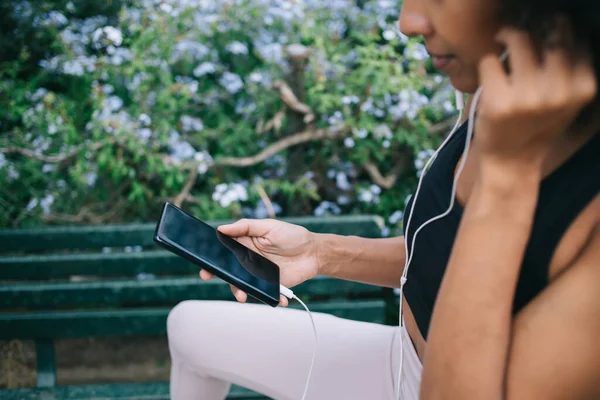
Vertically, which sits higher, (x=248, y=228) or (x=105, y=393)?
(x=248, y=228)

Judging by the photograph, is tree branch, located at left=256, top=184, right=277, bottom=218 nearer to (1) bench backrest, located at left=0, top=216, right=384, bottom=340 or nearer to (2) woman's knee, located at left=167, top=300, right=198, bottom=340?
(1) bench backrest, located at left=0, top=216, right=384, bottom=340

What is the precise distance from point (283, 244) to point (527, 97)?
2.84ft

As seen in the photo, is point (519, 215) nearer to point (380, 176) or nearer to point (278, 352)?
point (278, 352)

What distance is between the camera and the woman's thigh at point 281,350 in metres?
1.54

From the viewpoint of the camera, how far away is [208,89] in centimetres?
329

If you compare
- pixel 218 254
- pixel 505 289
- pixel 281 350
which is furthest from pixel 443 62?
pixel 281 350

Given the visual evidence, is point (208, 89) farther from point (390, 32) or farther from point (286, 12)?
point (390, 32)

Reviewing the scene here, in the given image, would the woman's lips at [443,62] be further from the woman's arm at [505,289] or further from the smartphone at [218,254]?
the smartphone at [218,254]

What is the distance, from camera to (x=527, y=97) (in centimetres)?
88

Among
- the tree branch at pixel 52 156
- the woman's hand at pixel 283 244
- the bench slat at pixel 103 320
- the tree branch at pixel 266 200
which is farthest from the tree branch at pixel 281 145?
the woman's hand at pixel 283 244

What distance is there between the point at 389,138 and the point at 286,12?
0.72 metres

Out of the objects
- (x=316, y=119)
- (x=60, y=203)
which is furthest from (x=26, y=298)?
(x=316, y=119)

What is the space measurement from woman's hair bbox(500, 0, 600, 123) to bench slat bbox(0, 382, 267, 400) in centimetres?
169

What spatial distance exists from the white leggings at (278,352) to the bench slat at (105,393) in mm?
668
